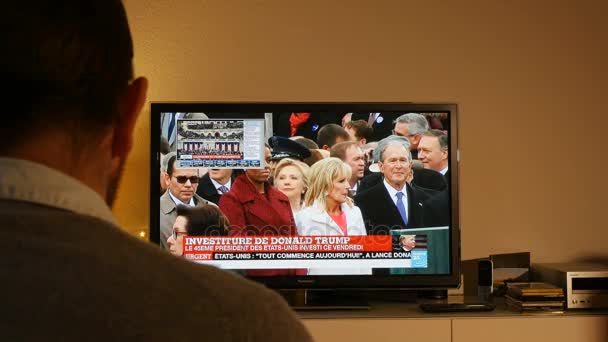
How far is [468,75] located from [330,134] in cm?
81

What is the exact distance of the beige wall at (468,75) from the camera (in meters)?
3.19

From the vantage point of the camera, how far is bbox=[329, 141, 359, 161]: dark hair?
286 centimetres

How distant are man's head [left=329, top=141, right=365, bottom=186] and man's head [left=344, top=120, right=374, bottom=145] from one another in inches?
1.7

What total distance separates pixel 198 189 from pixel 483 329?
1.27 meters

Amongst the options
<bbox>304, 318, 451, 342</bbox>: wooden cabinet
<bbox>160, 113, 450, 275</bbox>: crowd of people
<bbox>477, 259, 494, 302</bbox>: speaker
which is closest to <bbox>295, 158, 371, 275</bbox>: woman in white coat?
<bbox>160, 113, 450, 275</bbox>: crowd of people

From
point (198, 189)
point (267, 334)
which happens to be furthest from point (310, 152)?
point (267, 334)

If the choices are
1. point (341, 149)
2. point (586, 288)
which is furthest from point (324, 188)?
point (586, 288)

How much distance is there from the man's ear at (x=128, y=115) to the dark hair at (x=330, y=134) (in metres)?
2.28

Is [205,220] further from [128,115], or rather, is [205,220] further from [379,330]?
[128,115]

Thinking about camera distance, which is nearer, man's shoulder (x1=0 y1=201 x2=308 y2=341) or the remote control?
man's shoulder (x1=0 y1=201 x2=308 y2=341)

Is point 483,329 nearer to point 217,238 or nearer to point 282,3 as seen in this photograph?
point 217,238

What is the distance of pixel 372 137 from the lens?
2881mm

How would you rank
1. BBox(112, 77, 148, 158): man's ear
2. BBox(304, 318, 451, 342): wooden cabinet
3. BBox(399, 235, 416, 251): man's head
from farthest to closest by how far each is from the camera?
BBox(399, 235, 416, 251): man's head < BBox(304, 318, 451, 342): wooden cabinet < BBox(112, 77, 148, 158): man's ear

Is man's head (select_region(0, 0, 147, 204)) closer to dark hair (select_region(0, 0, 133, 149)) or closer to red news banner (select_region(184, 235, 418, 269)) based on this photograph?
dark hair (select_region(0, 0, 133, 149))
